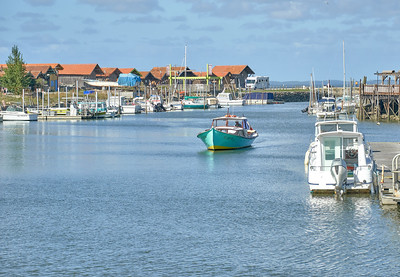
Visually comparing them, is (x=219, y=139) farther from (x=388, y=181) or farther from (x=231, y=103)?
(x=231, y=103)

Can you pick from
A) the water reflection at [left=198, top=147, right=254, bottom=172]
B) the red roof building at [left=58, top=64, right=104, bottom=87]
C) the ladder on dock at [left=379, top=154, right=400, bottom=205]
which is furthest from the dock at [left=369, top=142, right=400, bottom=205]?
the red roof building at [left=58, top=64, right=104, bottom=87]

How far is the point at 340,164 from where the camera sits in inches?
1277

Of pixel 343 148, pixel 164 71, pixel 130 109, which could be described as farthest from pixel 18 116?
pixel 164 71

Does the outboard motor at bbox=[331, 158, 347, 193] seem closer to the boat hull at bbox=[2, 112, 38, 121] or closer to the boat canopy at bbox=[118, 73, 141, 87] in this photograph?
the boat hull at bbox=[2, 112, 38, 121]

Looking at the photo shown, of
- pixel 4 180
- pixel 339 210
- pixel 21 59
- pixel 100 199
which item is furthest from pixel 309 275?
pixel 21 59

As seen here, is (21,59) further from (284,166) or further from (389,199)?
(389,199)

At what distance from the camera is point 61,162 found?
52.1m

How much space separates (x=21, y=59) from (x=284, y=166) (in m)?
99.7

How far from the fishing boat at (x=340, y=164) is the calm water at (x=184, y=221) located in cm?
67

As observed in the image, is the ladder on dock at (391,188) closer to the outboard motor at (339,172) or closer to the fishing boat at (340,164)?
the fishing boat at (340,164)

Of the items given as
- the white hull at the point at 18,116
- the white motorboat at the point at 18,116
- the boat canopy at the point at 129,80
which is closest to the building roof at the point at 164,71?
the boat canopy at the point at 129,80

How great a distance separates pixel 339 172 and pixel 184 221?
7.91 meters

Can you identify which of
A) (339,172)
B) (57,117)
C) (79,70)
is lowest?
(339,172)

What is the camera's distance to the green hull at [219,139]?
56075mm
